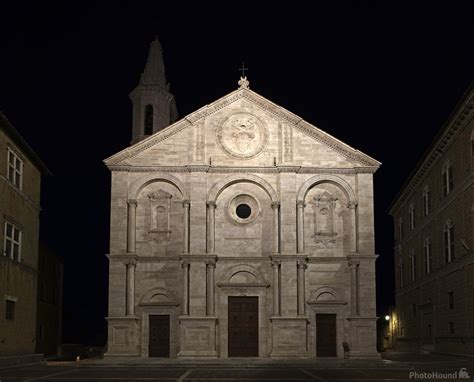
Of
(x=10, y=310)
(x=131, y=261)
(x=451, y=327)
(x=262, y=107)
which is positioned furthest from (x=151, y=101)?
(x=451, y=327)

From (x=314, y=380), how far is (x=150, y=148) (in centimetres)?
2156

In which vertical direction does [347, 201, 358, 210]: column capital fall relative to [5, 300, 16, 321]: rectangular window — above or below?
above

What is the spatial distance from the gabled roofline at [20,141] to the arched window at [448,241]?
2215 centimetres

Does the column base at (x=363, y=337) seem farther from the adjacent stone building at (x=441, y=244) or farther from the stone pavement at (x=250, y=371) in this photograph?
the adjacent stone building at (x=441, y=244)

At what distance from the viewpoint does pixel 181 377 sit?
28.6 meters

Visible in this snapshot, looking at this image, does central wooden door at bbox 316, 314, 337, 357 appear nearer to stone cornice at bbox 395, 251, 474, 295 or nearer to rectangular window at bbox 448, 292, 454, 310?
rectangular window at bbox 448, 292, 454, 310

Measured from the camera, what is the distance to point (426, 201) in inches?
1977

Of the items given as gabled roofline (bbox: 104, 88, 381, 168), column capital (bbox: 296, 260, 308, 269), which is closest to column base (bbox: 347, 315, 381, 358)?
column capital (bbox: 296, 260, 308, 269)

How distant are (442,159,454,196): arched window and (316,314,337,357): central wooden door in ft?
30.7

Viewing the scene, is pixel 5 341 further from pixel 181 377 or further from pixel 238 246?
pixel 238 246

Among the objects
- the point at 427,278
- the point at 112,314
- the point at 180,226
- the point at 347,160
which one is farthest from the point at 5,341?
the point at 427,278

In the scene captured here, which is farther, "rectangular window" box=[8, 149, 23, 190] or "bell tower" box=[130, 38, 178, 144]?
"bell tower" box=[130, 38, 178, 144]

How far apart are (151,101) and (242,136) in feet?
53.5

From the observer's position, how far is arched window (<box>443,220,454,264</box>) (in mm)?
41750
